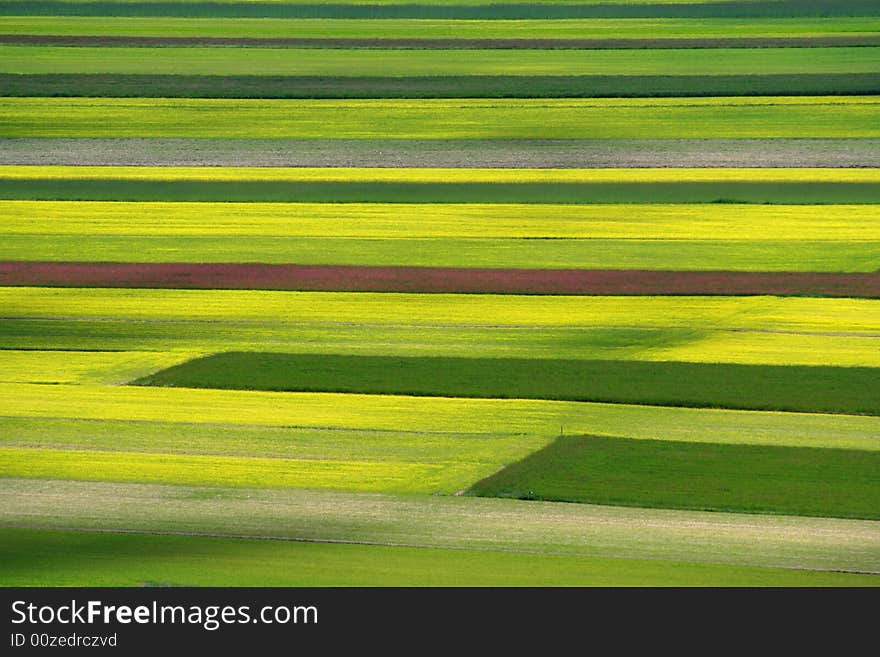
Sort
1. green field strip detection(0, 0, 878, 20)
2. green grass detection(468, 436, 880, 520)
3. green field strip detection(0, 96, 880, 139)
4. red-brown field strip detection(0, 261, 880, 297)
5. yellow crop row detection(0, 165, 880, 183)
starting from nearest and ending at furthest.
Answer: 1. green grass detection(468, 436, 880, 520)
2. red-brown field strip detection(0, 261, 880, 297)
3. yellow crop row detection(0, 165, 880, 183)
4. green field strip detection(0, 96, 880, 139)
5. green field strip detection(0, 0, 878, 20)

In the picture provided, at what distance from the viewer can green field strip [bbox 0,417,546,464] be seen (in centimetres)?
2208

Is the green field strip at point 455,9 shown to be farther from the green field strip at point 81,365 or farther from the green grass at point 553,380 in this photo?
the green grass at point 553,380

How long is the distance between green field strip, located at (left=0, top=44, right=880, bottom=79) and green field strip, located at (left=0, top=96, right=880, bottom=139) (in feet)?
10.3

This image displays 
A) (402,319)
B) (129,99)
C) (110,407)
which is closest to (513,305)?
(402,319)

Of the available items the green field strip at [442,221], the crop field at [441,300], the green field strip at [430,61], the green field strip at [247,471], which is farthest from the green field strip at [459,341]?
the green field strip at [430,61]

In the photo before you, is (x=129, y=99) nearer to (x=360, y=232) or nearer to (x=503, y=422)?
(x=360, y=232)

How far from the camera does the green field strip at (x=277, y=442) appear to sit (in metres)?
22.1

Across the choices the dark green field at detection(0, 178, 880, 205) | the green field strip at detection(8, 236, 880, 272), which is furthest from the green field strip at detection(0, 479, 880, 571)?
the dark green field at detection(0, 178, 880, 205)

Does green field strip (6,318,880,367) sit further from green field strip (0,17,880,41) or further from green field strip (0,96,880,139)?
green field strip (0,17,880,41)

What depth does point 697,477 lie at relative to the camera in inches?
827

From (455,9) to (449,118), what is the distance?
14.2 meters

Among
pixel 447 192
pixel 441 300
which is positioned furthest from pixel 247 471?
pixel 447 192

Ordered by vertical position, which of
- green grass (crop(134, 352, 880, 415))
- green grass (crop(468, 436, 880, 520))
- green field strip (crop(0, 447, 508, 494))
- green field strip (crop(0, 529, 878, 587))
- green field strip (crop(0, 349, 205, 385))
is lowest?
green field strip (crop(0, 529, 878, 587))

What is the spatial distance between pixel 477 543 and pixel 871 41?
113 feet
